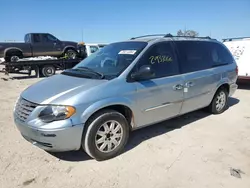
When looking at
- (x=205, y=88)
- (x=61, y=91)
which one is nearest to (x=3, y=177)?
(x=61, y=91)

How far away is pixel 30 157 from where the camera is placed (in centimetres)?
342

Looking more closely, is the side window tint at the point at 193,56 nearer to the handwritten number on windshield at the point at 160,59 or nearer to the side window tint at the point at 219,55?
→ the side window tint at the point at 219,55

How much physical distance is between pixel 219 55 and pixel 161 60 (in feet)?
6.84

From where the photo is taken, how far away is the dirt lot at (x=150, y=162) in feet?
9.26

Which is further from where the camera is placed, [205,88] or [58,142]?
[205,88]

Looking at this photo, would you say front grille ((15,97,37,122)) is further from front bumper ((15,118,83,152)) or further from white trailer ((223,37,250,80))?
white trailer ((223,37,250,80))

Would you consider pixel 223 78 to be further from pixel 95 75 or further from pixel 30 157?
pixel 30 157

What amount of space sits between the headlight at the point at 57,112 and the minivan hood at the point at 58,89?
85 mm

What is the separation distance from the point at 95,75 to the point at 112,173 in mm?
1462

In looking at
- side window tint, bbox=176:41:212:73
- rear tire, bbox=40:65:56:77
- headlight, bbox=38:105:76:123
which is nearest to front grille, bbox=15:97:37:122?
headlight, bbox=38:105:76:123

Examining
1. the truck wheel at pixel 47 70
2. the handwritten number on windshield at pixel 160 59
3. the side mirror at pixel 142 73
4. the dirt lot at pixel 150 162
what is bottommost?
the dirt lot at pixel 150 162

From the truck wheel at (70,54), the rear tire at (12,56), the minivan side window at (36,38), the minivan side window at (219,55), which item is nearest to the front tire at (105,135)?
the minivan side window at (219,55)

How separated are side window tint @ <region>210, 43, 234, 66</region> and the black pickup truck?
1125 centimetres

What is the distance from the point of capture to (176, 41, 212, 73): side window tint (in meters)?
4.28
